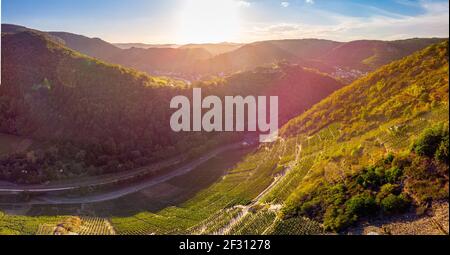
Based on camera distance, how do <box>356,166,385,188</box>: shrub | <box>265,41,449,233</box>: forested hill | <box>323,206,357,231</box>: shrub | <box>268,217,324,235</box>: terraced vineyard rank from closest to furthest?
<box>265,41,449,233</box>: forested hill → <box>323,206,357,231</box>: shrub → <box>268,217,324,235</box>: terraced vineyard → <box>356,166,385,188</box>: shrub

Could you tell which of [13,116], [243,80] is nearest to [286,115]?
[243,80]

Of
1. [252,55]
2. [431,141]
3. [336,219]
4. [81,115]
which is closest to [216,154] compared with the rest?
[81,115]

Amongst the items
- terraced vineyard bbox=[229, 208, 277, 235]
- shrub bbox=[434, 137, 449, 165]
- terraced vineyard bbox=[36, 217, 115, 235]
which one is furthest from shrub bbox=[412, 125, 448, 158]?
terraced vineyard bbox=[36, 217, 115, 235]

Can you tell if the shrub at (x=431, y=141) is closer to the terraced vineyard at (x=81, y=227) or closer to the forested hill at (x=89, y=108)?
the terraced vineyard at (x=81, y=227)

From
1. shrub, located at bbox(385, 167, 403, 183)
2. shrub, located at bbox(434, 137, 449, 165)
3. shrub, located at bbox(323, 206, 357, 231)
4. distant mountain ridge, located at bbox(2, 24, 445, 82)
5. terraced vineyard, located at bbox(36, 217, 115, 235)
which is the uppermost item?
distant mountain ridge, located at bbox(2, 24, 445, 82)

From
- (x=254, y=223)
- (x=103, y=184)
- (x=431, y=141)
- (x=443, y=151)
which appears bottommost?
(x=103, y=184)

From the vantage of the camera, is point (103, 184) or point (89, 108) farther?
point (89, 108)

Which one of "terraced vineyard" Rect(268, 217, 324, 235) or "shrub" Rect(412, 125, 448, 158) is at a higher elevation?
"shrub" Rect(412, 125, 448, 158)

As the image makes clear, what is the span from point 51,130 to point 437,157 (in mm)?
53453

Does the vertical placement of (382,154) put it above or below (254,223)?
above

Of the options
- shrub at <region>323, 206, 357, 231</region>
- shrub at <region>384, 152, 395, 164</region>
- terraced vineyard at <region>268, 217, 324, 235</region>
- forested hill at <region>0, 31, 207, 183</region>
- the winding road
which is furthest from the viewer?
forested hill at <region>0, 31, 207, 183</region>

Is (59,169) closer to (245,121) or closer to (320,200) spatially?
(245,121)

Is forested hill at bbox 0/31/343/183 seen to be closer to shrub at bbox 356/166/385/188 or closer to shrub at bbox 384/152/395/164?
shrub at bbox 356/166/385/188

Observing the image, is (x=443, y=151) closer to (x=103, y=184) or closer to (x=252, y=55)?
(x=103, y=184)
